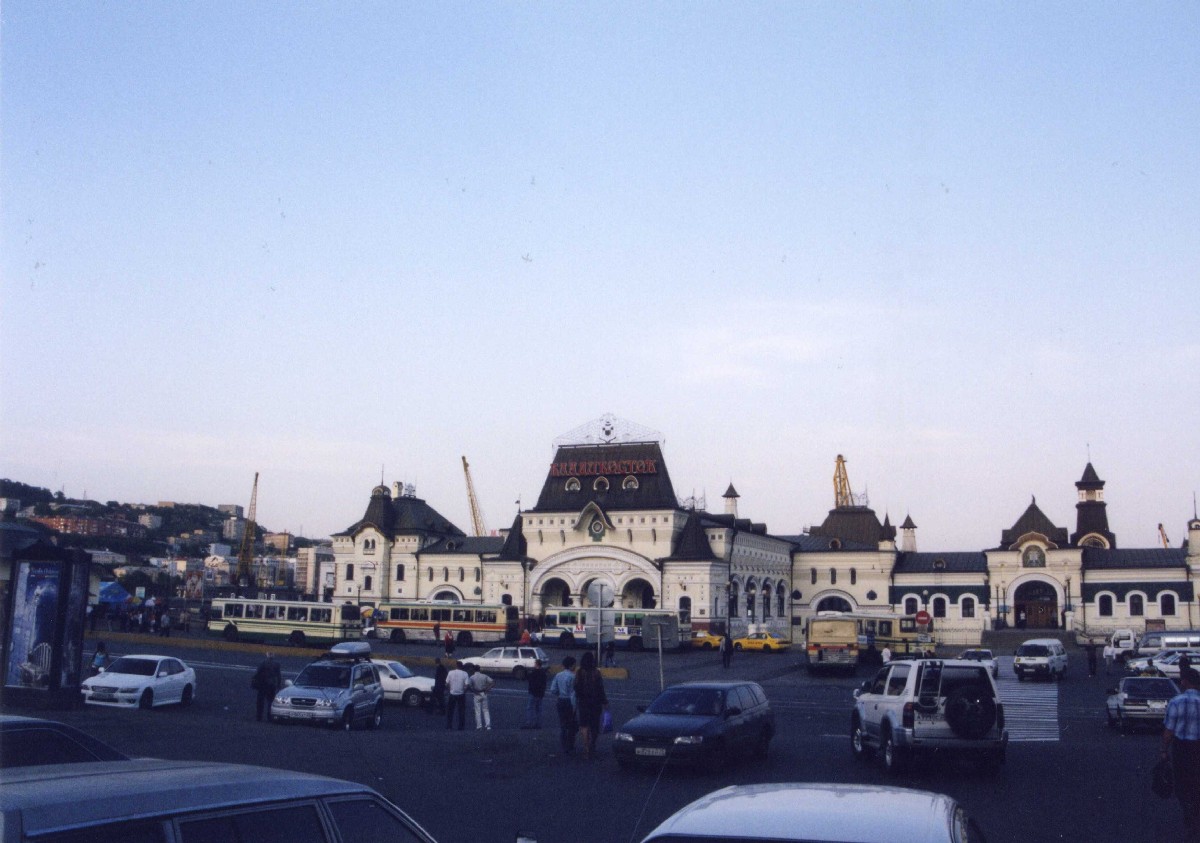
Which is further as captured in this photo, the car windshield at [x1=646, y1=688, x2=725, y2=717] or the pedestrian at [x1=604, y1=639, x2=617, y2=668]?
the pedestrian at [x1=604, y1=639, x2=617, y2=668]

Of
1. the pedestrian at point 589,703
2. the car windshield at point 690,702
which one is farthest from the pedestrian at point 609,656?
the car windshield at point 690,702

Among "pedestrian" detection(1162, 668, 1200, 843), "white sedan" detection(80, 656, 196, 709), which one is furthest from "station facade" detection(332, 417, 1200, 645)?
"pedestrian" detection(1162, 668, 1200, 843)

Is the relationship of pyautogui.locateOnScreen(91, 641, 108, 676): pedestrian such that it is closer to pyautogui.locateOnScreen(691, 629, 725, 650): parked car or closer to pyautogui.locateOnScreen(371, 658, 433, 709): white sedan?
pyautogui.locateOnScreen(371, 658, 433, 709): white sedan

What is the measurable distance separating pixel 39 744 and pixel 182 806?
20.6 ft

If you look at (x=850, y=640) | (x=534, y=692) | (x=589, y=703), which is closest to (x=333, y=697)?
(x=534, y=692)

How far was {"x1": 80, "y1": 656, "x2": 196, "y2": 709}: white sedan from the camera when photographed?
25.2 metres

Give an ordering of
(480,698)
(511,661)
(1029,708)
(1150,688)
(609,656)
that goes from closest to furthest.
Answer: (480,698) < (1150,688) < (1029,708) < (511,661) < (609,656)

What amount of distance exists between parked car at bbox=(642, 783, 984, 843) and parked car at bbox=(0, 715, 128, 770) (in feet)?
18.7

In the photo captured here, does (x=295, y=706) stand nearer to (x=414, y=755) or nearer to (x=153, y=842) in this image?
(x=414, y=755)

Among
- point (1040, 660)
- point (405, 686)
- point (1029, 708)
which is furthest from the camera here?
point (1040, 660)

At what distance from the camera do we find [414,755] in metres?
18.7

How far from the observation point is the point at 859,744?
1933cm

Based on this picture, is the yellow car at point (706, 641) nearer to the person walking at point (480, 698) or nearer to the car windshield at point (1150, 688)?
the car windshield at point (1150, 688)

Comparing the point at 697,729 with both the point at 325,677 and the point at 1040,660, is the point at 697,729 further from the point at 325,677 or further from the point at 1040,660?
the point at 1040,660
